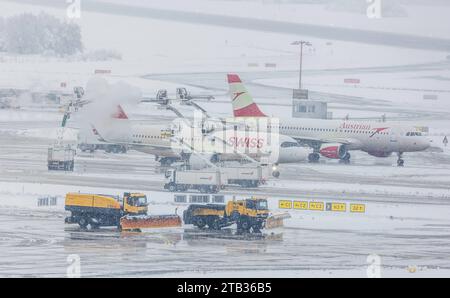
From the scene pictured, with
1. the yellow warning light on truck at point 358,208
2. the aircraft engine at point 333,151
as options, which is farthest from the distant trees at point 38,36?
the yellow warning light on truck at point 358,208

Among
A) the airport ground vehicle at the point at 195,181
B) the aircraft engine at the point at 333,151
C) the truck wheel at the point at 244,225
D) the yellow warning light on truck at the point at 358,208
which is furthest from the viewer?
the aircraft engine at the point at 333,151

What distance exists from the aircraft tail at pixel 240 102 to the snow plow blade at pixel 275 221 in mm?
39089

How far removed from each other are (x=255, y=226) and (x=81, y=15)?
86.3m

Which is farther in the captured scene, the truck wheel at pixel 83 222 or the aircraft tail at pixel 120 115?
the aircraft tail at pixel 120 115

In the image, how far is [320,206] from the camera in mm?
59438

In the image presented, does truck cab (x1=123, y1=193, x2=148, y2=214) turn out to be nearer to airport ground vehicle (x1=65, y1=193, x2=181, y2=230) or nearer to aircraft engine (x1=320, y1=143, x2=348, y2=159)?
airport ground vehicle (x1=65, y1=193, x2=181, y2=230)

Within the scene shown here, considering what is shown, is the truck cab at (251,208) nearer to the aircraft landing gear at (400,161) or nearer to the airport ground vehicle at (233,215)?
the airport ground vehicle at (233,215)

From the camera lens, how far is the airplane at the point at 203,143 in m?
74.2

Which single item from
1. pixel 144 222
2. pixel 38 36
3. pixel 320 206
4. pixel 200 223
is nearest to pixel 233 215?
pixel 200 223

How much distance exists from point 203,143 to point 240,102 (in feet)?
63.9

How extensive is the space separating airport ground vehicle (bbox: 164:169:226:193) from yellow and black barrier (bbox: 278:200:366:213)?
4.81 m

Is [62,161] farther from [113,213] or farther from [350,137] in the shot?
[350,137]

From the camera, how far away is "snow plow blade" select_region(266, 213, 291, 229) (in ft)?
170

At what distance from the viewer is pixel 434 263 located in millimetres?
44625
